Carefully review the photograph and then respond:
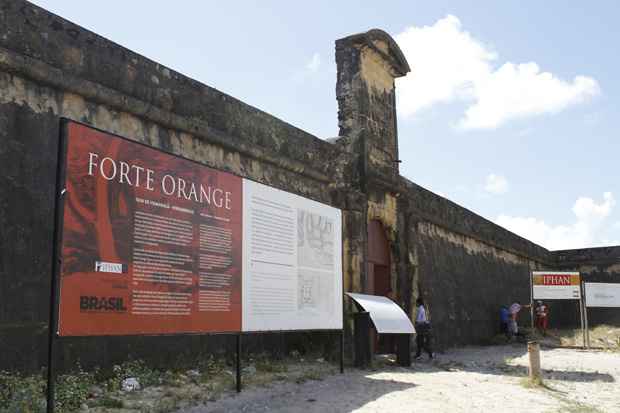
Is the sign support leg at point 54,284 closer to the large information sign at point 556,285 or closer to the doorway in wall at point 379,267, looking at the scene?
the doorway in wall at point 379,267

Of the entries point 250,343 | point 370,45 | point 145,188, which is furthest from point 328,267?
point 370,45

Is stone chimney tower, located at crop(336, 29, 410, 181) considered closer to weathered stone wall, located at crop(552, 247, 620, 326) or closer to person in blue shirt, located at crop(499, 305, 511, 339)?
person in blue shirt, located at crop(499, 305, 511, 339)

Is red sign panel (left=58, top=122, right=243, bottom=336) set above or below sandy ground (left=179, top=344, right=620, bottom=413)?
above

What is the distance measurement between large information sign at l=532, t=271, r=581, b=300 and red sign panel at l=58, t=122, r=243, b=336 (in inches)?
464

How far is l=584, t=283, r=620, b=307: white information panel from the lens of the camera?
54.8ft

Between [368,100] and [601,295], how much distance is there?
29.2 feet

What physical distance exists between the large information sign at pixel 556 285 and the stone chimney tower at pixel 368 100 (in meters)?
5.89

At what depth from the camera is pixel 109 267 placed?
16.5ft

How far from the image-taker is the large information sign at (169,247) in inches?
192

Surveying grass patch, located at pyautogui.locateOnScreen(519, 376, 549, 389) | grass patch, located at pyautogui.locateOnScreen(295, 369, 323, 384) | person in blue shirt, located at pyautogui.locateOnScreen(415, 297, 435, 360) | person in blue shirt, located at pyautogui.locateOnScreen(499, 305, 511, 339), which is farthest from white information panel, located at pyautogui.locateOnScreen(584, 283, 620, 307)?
grass patch, located at pyautogui.locateOnScreen(295, 369, 323, 384)

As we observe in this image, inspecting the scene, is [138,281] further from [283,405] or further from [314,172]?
[314,172]

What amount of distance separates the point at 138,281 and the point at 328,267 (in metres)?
3.44

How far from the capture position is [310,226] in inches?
312

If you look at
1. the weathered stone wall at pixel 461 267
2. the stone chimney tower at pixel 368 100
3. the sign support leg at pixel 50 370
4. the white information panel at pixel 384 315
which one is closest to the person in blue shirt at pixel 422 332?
the weathered stone wall at pixel 461 267
